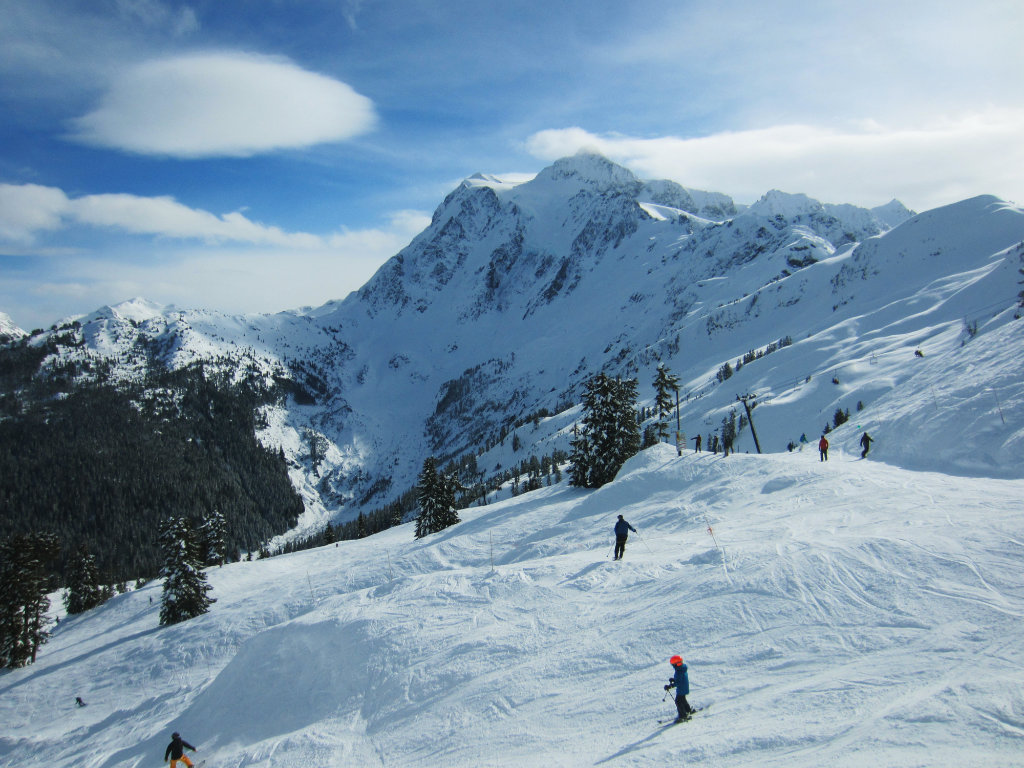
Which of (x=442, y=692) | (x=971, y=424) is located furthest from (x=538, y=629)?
(x=971, y=424)

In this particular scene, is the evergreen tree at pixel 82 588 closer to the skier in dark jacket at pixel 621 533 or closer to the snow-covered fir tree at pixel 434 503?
the snow-covered fir tree at pixel 434 503

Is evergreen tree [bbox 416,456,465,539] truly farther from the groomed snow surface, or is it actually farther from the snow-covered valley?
the groomed snow surface

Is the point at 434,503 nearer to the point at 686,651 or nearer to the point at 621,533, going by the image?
the point at 621,533

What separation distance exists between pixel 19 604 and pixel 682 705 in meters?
57.4

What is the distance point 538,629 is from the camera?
15312 millimetres

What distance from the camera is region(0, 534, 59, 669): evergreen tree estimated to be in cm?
4275

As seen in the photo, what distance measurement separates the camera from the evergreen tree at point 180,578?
1594 inches

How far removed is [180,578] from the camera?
40938 millimetres

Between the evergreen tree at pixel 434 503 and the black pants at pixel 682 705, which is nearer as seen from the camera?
the black pants at pixel 682 705

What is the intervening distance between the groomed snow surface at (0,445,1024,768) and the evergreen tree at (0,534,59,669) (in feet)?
73.5

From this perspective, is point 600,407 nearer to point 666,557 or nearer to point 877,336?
point 666,557

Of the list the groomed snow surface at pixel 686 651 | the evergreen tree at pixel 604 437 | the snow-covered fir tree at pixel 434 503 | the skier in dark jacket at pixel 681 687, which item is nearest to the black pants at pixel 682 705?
the skier in dark jacket at pixel 681 687

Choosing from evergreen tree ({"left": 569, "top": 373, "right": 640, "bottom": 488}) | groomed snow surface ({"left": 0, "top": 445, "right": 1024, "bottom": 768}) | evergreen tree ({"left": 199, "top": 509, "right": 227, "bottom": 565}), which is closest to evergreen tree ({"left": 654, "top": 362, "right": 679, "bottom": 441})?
evergreen tree ({"left": 569, "top": 373, "right": 640, "bottom": 488})

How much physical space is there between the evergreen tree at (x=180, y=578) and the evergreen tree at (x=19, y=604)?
503 inches
